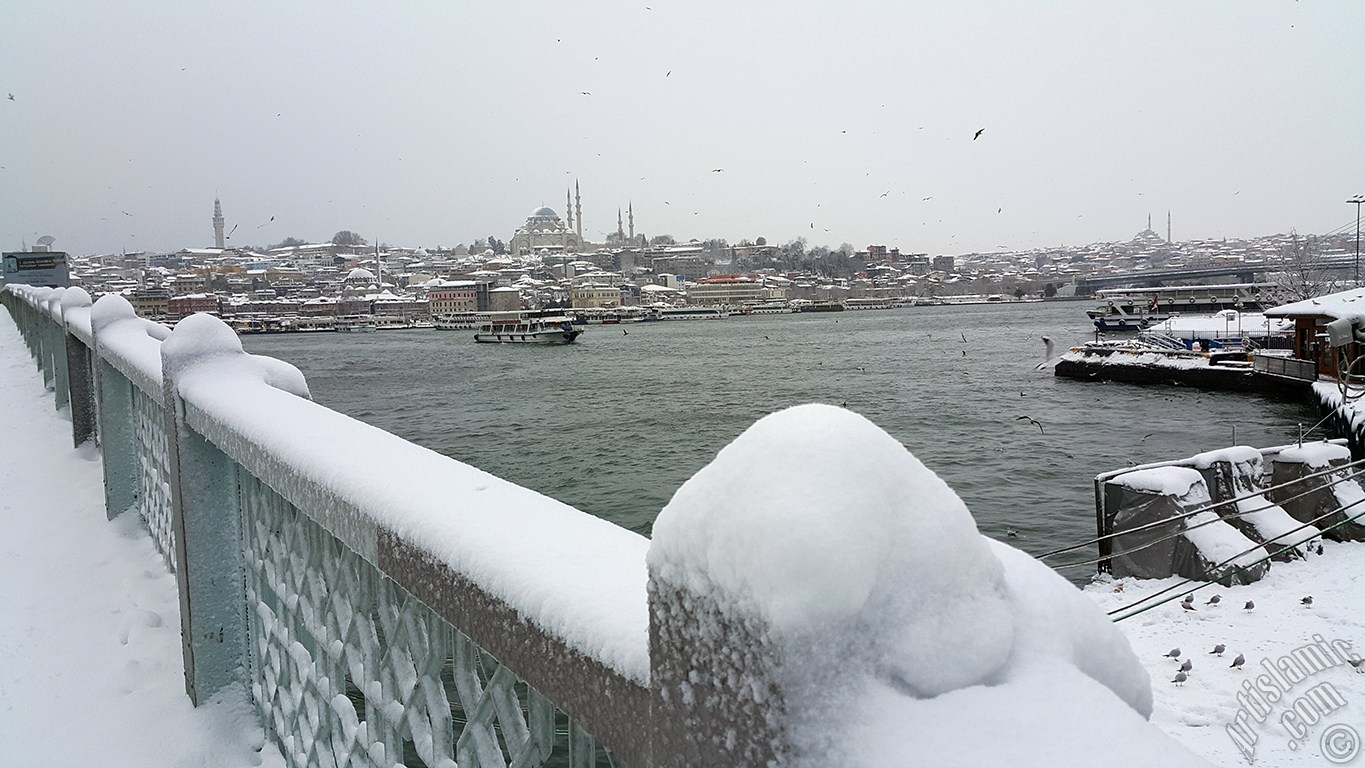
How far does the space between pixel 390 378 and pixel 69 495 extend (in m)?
26.2

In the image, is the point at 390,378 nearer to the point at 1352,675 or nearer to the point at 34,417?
the point at 34,417

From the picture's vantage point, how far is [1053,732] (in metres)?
0.35

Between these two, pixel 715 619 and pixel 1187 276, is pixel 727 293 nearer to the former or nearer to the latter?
pixel 1187 276

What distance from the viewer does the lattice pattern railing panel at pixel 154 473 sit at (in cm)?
192

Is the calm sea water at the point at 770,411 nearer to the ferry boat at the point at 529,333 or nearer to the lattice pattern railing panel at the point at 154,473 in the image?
the lattice pattern railing panel at the point at 154,473

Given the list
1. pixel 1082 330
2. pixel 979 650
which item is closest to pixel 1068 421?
pixel 979 650

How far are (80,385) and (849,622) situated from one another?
3714 mm

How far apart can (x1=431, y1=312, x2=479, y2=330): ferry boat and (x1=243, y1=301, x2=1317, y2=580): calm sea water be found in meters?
25.3

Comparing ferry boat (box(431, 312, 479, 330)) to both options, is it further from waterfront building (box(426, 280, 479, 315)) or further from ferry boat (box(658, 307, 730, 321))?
ferry boat (box(658, 307, 730, 321))

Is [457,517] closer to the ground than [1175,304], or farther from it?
farther from it

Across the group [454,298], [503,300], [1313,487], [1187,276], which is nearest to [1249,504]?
[1313,487]

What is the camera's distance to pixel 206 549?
4.75 ft

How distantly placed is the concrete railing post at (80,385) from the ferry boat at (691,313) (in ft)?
225

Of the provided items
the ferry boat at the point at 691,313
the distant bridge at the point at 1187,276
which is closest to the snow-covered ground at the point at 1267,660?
the ferry boat at the point at 691,313
